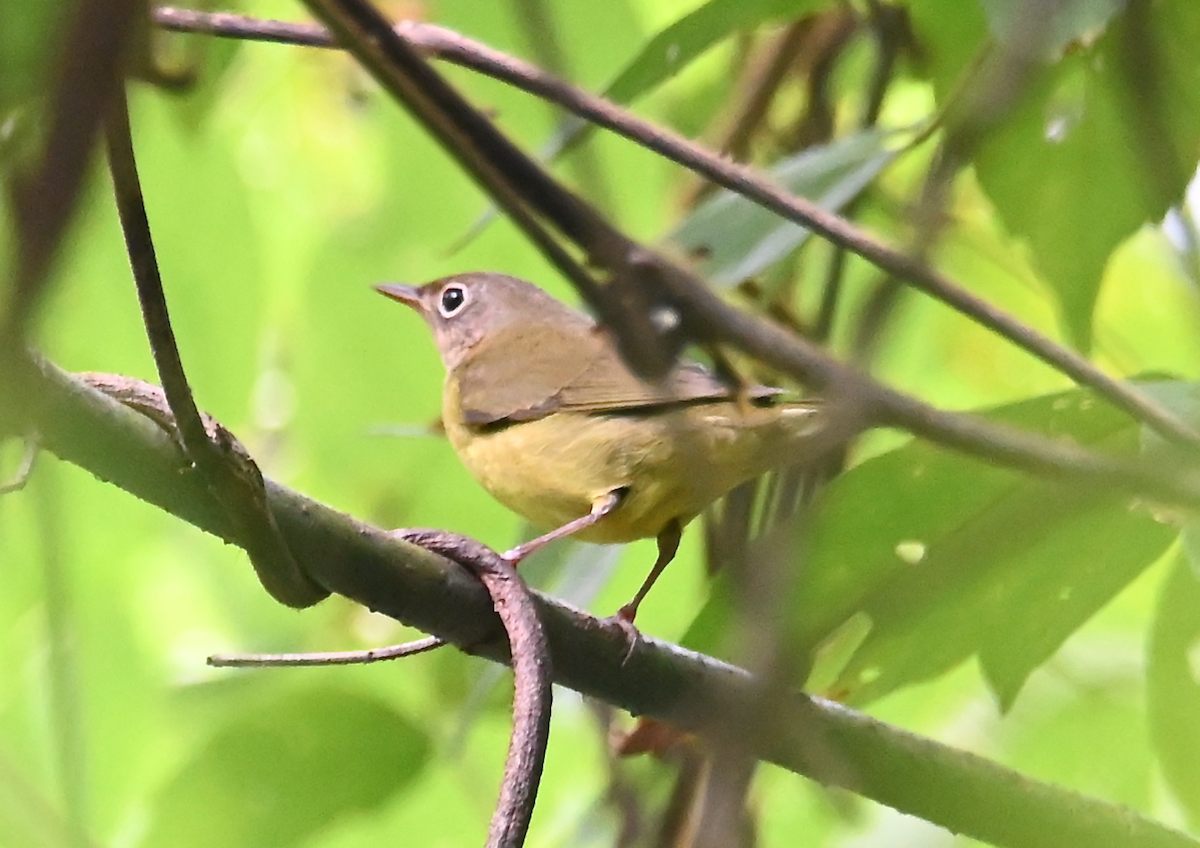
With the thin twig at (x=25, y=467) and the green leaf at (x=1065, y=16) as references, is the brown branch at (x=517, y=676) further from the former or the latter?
the green leaf at (x=1065, y=16)

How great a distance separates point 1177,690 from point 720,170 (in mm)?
808

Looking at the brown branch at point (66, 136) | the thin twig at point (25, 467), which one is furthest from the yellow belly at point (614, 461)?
the brown branch at point (66, 136)

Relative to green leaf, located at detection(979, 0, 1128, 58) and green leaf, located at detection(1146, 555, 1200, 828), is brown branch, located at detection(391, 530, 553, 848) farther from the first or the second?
green leaf, located at detection(1146, 555, 1200, 828)

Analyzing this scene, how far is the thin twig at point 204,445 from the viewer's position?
0.79m

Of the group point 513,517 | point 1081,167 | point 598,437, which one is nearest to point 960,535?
point 1081,167

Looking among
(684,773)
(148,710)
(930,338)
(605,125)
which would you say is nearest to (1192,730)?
(684,773)

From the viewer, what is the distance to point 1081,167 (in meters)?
1.54

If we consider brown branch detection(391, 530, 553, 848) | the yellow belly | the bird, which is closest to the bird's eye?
the bird

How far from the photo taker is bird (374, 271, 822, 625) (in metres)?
2.04

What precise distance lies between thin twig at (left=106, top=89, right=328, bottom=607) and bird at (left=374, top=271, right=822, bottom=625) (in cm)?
76

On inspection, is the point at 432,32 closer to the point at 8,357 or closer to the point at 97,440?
the point at 97,440

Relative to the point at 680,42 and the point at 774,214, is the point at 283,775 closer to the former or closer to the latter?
the point at 774,214

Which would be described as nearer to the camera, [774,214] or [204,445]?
[204,445]

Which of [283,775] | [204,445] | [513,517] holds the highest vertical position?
[204,445]
